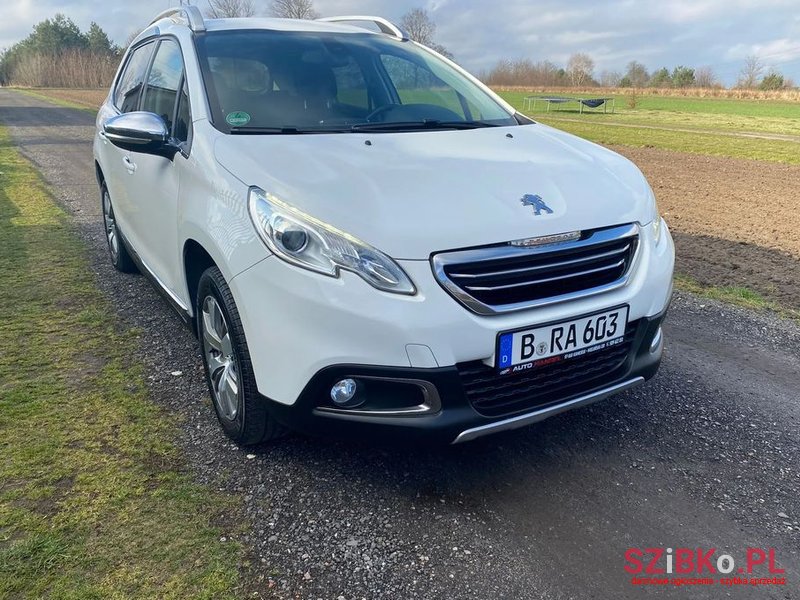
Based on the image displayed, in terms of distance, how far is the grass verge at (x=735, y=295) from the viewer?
4.78 m

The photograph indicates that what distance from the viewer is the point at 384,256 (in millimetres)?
2174

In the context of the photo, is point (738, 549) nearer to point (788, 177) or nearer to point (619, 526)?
point (619, 526)

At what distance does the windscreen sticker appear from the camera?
2.90 metres

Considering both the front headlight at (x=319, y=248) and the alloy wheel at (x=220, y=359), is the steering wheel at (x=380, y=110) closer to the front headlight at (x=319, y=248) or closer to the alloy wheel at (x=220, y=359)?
the front headlight at (x=319, y=248)

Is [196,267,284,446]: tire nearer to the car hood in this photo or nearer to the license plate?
the car hood

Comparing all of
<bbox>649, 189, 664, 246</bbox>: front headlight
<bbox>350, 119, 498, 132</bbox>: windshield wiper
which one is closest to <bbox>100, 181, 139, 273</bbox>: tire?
<bbox>350, 119, 498, 132</bbox>: windshield wiper

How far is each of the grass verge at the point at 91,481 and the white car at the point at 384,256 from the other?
1.37 feet

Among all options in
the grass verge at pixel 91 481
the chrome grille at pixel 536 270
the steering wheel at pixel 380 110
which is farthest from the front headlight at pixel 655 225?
the grass verge at pixel 91 481

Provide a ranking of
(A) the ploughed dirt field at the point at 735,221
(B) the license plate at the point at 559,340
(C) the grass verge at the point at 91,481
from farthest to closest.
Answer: (A) the ploughed dirt field at the point at 735,221 → (B) the license plate at the point at 559,340 → (C) the grass verge at the point at 91,481

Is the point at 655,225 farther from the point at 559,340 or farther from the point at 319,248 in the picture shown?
the point at 319,248

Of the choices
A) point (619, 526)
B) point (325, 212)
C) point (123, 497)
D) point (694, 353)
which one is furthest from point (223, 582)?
point (694, 353)

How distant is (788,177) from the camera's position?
11656mm

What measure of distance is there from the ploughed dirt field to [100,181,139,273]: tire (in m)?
4.76

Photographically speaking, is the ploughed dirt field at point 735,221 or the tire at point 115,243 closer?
the tire at point 115,243
